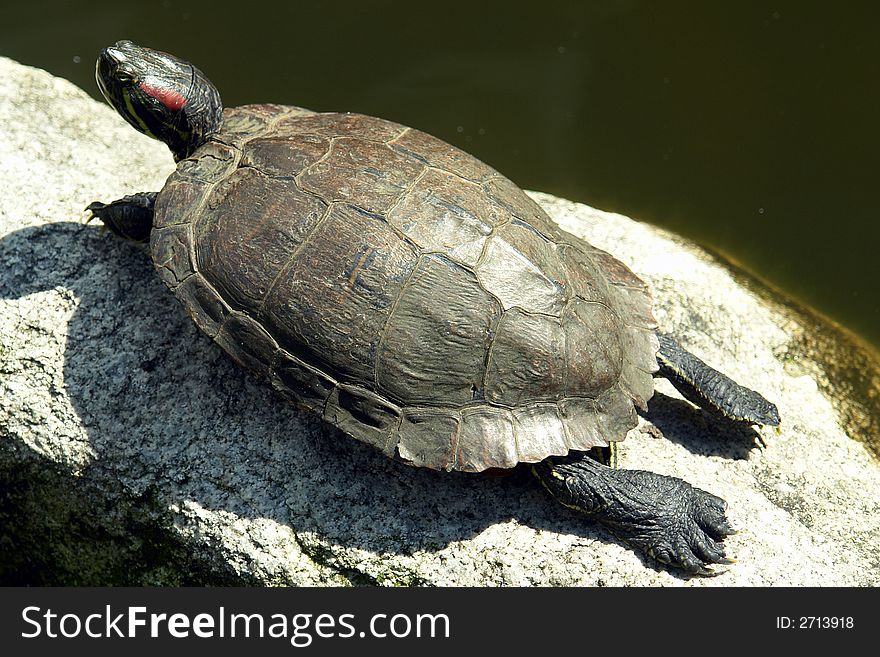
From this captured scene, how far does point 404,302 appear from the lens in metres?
3.08

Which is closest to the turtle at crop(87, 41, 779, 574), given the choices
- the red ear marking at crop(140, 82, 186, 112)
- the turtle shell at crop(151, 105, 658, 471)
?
→ the turtle shell at crop(151, 105, 658, 471)

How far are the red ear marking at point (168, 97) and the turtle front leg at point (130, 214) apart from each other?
463 mm

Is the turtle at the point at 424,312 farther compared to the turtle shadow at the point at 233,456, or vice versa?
the turtle shadow at the point at 233,456

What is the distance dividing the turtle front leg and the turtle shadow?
36 centimetres

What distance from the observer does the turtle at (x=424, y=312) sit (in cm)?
309

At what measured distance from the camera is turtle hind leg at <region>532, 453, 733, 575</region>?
3254 mm

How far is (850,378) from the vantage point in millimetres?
4805

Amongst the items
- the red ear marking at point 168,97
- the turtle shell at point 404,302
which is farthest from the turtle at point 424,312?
the red ear marking at point 168,97

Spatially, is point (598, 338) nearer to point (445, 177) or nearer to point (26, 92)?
point (445, 177)

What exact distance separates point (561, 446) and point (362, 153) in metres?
1.60

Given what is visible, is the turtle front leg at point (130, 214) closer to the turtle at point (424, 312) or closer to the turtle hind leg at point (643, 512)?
the turtle at point (424, 312)

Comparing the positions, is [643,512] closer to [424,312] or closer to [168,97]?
[424,312]

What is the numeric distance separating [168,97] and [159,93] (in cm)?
5
